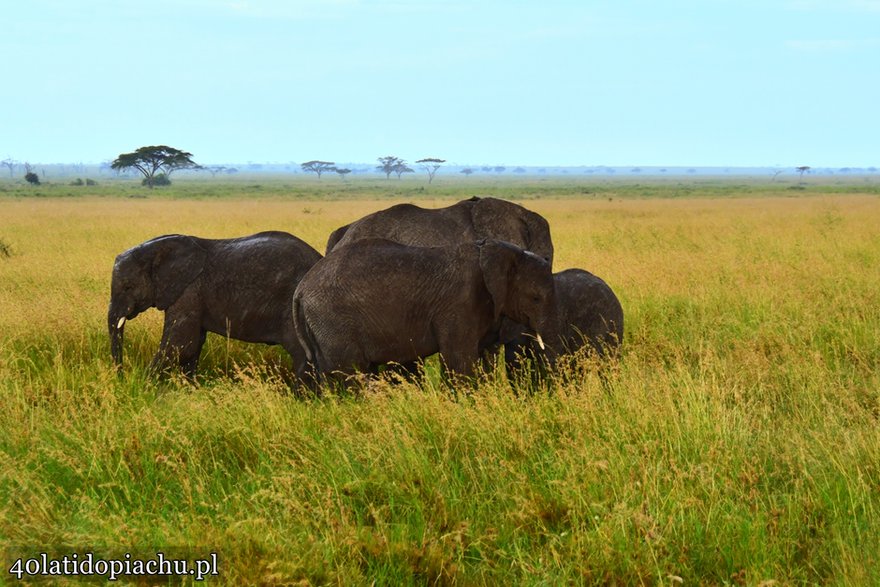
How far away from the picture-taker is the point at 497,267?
21.6 feet

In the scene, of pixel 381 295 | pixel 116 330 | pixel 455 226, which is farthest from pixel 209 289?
pixel 455 226

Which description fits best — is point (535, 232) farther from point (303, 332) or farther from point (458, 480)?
point (458, 480)

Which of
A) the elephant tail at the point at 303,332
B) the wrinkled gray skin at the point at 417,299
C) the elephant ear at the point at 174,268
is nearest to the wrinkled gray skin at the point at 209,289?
the elephant ear at the point at 174,268

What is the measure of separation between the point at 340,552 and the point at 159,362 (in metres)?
4.00

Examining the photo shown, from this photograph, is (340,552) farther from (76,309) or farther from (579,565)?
(76,309)

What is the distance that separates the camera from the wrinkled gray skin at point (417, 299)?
6570 millimetres

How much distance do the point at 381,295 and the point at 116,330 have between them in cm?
267

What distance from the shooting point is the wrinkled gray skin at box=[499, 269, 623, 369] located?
754 cm

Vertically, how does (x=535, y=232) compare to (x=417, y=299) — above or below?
above

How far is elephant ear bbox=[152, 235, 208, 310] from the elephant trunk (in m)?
0.37

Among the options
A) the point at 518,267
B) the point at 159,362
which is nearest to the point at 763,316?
the point at 518,267

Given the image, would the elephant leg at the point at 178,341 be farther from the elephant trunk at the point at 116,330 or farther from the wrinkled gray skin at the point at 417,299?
the wrinkled gray skin at the point at 417,299

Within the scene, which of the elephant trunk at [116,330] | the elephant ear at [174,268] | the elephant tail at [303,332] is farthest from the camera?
the elephant trunk at [116,330]

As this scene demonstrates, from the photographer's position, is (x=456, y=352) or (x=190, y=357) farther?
(x=190, y=357)
